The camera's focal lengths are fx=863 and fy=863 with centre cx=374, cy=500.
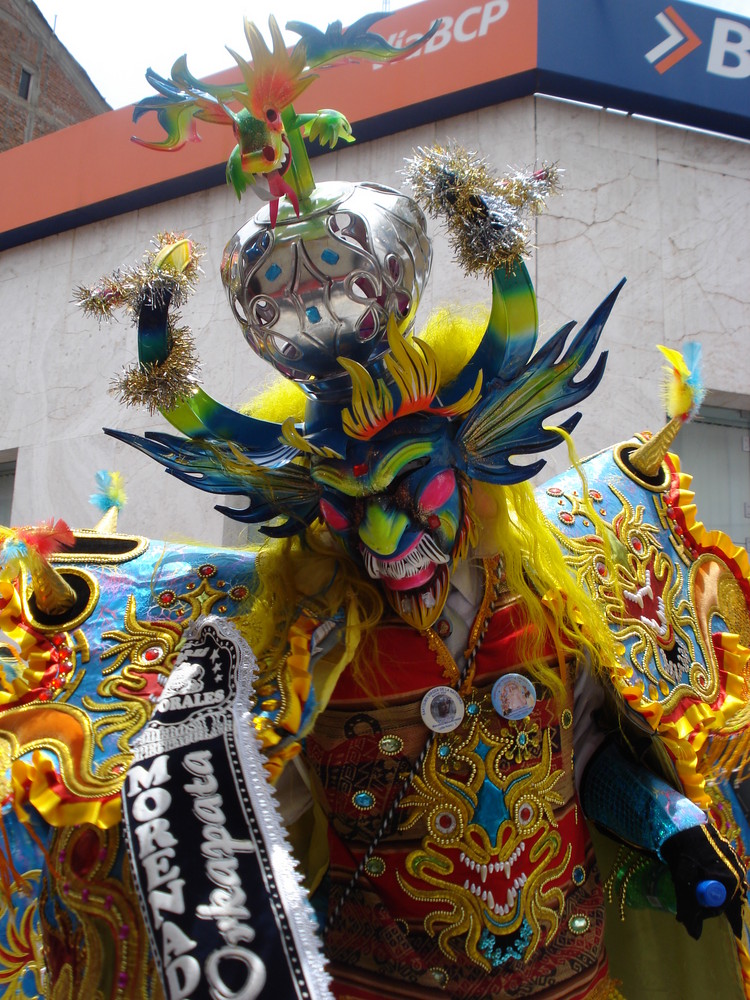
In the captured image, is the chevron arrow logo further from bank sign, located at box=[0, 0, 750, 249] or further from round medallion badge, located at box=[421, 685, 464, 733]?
round medallion badge, located at box=[421, 685, 464, 733]

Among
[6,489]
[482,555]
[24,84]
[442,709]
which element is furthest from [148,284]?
[24,84]

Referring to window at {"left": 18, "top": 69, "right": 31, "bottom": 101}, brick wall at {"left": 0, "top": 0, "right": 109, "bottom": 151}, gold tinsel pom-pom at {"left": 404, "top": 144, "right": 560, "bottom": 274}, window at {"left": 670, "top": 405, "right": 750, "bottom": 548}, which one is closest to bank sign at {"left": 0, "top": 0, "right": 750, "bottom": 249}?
window at {"left": 670, "top": 405, "right": 750, "bottom": 548}

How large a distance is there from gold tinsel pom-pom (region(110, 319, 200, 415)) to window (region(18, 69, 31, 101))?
10.4 m

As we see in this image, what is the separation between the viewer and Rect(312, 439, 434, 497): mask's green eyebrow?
129cm

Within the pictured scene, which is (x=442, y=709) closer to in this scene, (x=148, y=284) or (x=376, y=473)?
(x=376, y=473)

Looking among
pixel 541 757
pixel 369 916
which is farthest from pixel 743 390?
pixel 369 916

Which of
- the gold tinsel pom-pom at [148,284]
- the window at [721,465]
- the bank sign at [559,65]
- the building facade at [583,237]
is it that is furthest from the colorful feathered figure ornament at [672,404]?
the bank sign at [559,65]

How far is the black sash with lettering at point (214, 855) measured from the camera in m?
0.98

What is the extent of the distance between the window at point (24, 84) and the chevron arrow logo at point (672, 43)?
8617mm

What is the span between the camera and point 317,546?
59.4 inches

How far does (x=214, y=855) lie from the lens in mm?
1069

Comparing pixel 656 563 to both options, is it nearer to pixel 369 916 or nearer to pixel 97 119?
pixel 369 916

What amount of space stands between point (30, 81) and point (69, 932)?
11.2 metres

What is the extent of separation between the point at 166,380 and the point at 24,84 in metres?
10.6
